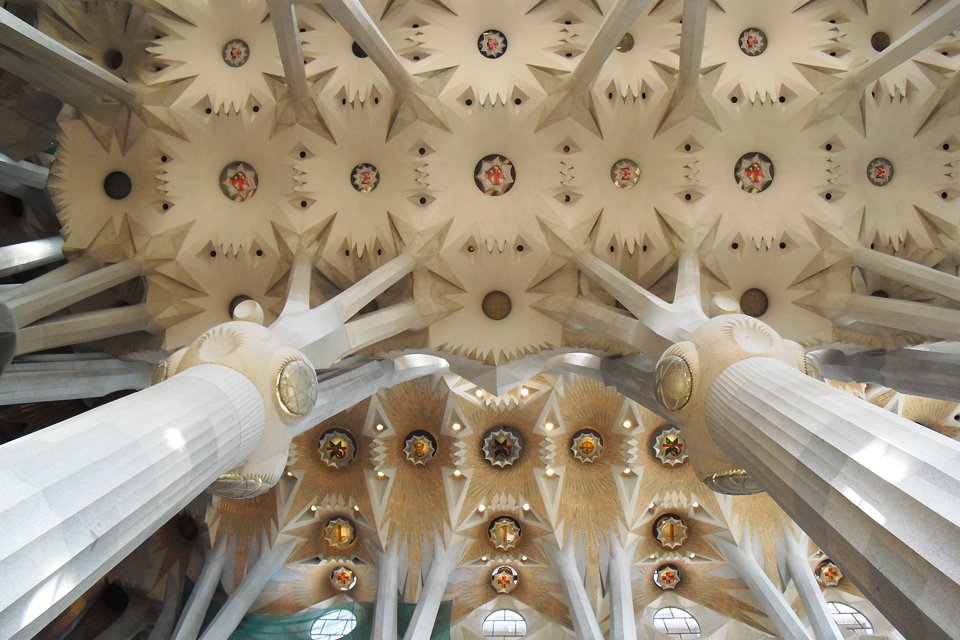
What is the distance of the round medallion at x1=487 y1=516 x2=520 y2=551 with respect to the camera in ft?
43.3

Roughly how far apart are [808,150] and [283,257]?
7.66 meters

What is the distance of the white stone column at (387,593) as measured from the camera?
38.2ft

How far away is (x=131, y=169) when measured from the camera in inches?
387

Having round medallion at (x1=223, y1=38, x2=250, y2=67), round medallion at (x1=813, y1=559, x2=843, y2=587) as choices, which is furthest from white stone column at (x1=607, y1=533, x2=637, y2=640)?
round medallion at (x1=223, y1=38, x2=250, y2=67)

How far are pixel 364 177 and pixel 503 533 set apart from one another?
736cm

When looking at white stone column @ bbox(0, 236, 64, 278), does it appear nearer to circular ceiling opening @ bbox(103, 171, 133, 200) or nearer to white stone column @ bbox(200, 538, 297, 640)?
circular ceiling opening @ bbox(103, 171, 133, 200)

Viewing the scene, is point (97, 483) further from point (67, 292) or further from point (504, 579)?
point (504, 579)

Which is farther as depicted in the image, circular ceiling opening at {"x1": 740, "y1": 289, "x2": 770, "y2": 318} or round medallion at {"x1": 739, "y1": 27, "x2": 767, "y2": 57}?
circular ceiling opening at {"x1": 740, "y1": 289, "x2": 770, "y2": 318}

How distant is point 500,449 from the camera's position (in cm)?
1323

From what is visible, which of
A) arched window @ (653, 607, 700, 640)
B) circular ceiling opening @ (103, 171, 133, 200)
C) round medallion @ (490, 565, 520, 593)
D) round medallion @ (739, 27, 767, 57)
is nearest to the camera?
round medallion @ (739, 27, 767, 57)

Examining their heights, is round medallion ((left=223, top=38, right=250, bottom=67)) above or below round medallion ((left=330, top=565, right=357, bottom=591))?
above

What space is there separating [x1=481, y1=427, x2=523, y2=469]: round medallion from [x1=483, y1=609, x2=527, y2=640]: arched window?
364 centimetres

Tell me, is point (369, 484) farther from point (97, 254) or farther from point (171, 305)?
point (97, 254)

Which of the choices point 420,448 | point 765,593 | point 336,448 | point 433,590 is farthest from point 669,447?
point 336,448
